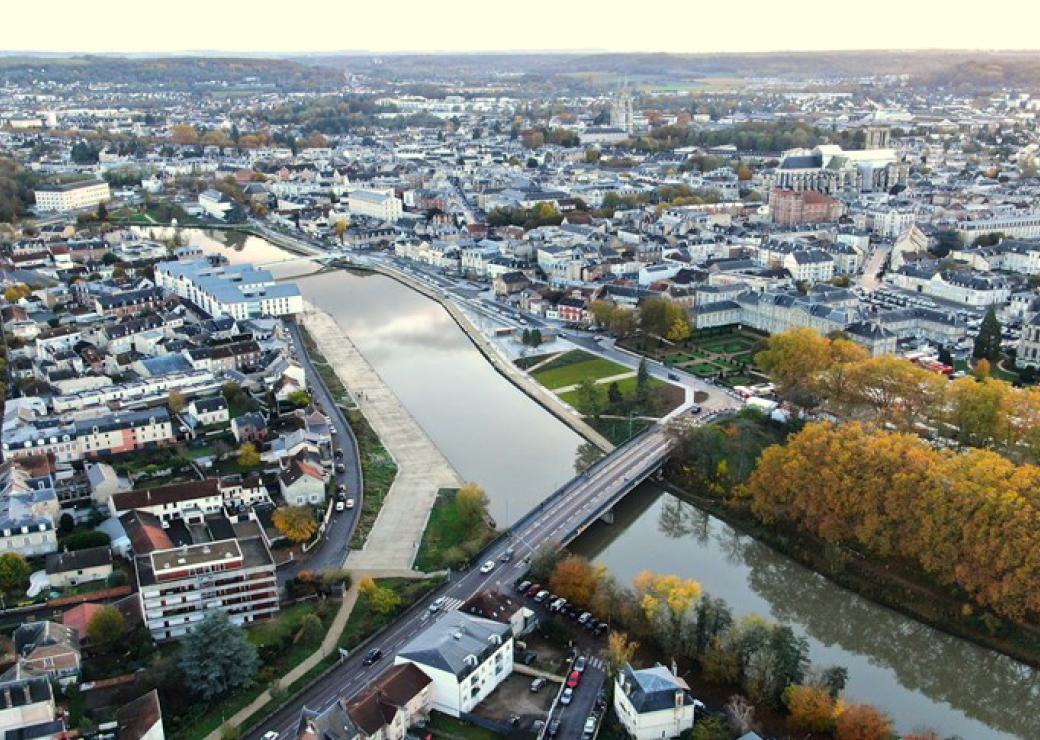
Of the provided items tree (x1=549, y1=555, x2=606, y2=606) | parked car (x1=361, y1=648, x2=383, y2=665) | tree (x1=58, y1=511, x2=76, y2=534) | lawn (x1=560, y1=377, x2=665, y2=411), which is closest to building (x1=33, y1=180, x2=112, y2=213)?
lawn (x1=560, y1=377, x2=665, y2=411)

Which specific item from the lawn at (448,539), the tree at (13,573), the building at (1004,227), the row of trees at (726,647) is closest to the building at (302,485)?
the lawn at (448,539)

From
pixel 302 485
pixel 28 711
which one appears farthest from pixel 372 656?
pixel 302 485

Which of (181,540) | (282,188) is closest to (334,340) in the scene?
(181,540)

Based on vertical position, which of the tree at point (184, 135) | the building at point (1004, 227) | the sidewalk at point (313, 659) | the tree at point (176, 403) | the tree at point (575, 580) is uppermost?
the tree at point (184, 135)

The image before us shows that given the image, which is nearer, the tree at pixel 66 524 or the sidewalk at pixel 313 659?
the sidewalk at pixel 313 659

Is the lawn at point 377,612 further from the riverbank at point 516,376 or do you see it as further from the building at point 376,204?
the building at point 376,204

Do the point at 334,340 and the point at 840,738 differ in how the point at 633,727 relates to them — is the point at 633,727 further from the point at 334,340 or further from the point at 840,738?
the point at 334,340
